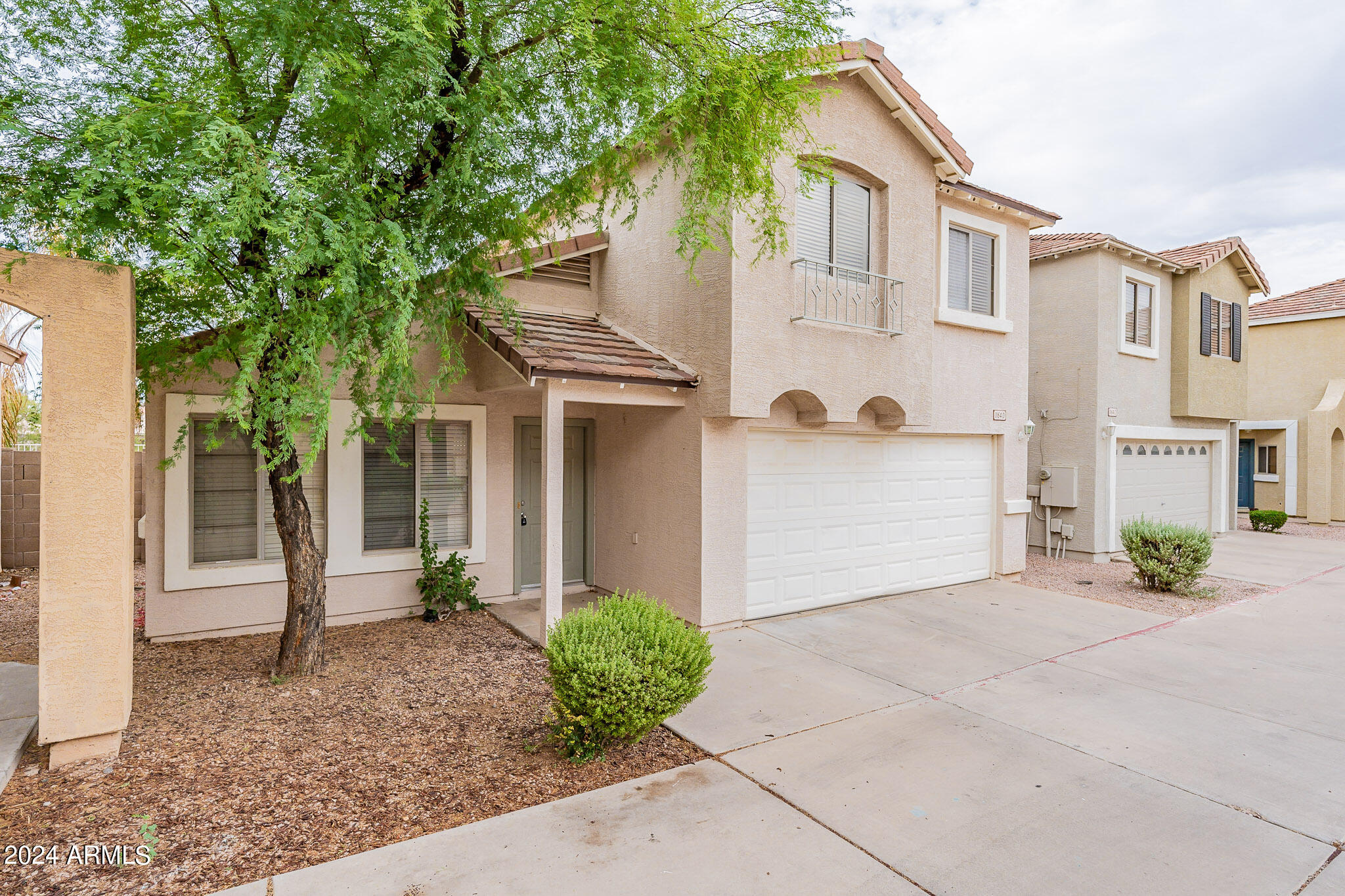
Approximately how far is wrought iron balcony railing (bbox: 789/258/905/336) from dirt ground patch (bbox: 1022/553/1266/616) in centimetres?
524

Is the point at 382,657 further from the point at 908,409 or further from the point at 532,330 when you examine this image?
the point at 908,409

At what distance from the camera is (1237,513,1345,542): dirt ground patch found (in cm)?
1670

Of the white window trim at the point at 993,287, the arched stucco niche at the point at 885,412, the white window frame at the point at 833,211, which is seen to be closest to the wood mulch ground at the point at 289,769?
the arched stucco niche at the point at 885,412

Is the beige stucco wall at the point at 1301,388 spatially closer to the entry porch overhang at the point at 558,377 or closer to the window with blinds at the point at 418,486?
the entry porch overhang at the point at 558,377

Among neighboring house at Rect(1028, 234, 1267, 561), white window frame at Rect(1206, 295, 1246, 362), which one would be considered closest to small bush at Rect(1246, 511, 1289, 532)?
neighboring house at Rect(1028, 234, 1267, 561)

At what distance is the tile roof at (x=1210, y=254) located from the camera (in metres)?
14.6

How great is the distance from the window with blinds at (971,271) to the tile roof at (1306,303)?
15.9m

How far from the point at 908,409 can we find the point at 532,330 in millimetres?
4914

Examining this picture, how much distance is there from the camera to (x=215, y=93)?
4801mm

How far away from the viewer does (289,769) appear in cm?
447

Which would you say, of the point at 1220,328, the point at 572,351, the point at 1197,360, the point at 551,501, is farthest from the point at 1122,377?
the point at 551,501

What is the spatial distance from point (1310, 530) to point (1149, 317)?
9.45m

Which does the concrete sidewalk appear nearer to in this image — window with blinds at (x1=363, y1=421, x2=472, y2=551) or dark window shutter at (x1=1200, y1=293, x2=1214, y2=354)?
window with blinds at (x1=363, y1=421, x2=472, y2=551)

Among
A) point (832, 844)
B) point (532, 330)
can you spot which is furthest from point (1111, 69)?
point (832, 844)
